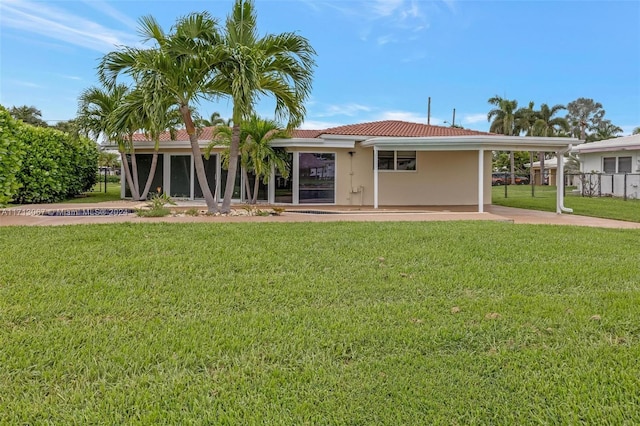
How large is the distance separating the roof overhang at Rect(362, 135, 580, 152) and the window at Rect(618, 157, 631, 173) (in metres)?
14.2

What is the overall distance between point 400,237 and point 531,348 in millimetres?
4590

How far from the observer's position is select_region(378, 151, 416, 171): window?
17.5m

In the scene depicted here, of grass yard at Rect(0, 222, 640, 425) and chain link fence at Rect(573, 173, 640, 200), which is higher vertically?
chain link fence at Rect(573, 173, 640, 200)

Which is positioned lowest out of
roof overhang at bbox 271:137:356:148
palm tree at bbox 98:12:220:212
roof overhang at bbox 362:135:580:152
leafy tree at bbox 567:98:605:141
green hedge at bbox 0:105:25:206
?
green hedge at bbox 0:105:25:206

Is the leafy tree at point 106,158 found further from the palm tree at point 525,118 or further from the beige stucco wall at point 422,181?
the palm tree at point 525,118

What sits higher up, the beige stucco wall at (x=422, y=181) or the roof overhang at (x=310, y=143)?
the roof overhang at (x=310, y=143)

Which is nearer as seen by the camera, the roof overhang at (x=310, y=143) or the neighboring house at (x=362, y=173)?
the roof overhang at (x=310, y=143)

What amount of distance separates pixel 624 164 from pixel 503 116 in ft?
89.5

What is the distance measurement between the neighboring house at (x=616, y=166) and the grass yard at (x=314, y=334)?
2141 centimetres

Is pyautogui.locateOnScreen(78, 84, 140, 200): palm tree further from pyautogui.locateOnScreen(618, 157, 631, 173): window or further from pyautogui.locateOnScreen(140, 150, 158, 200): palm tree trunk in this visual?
pyautogui.locateOnScreen(618, 157, 631, 173): window

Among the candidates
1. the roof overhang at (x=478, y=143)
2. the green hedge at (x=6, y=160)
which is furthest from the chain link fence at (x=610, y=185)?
the green hedge at (x=6, y=160)

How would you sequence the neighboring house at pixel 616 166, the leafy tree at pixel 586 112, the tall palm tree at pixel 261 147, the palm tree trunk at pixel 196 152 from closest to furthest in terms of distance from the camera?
the palm tree trunk at pixel 196 152 → the tall palm tree at pixel 261 147 → the neighboring house at pixel 616 166 → the leafy tree at pixel 586 112

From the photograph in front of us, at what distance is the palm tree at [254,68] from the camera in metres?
11.1

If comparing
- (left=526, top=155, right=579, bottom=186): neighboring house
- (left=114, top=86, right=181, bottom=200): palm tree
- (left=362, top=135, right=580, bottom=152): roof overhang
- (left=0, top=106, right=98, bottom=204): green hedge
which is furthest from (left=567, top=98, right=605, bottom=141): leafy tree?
(left=114, top=86, right=181, bottom=200): palm tree
